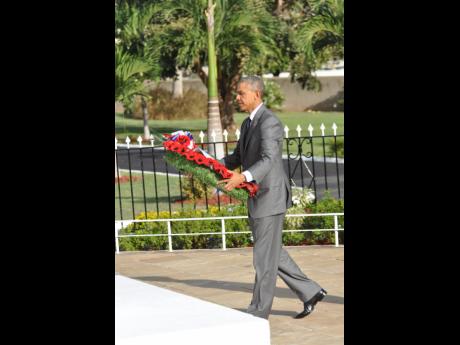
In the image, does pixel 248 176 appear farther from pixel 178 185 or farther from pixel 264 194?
pixel 178 185

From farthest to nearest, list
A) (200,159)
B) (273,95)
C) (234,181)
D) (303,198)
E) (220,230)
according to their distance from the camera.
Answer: (273,95) < (303,198) < (220,230) < (200,159) < (234,181)

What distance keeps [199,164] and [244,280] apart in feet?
8.91

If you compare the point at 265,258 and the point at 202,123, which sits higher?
the point at 265,258

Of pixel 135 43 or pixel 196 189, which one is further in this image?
pixel 135 43

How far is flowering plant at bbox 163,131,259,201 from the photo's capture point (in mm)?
6984

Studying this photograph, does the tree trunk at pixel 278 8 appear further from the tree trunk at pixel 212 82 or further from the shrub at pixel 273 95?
the tree trunk at pixel 212 82

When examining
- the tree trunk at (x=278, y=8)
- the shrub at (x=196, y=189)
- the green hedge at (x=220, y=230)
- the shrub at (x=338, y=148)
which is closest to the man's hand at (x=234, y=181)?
the green hedge at (x=220, y=230)

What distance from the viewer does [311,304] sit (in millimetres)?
7516

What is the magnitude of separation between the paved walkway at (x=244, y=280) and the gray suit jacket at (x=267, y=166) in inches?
37.7

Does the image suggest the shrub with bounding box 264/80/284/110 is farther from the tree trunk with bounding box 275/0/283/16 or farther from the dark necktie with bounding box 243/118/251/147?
the dark necktie with bounding box 243/118/251/147

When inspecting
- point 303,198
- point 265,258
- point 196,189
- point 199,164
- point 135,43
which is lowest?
point 196,189

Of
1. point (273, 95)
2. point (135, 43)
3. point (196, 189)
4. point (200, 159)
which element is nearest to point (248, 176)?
point (200, 159)

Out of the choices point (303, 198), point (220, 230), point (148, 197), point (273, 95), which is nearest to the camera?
point (220, 230)
